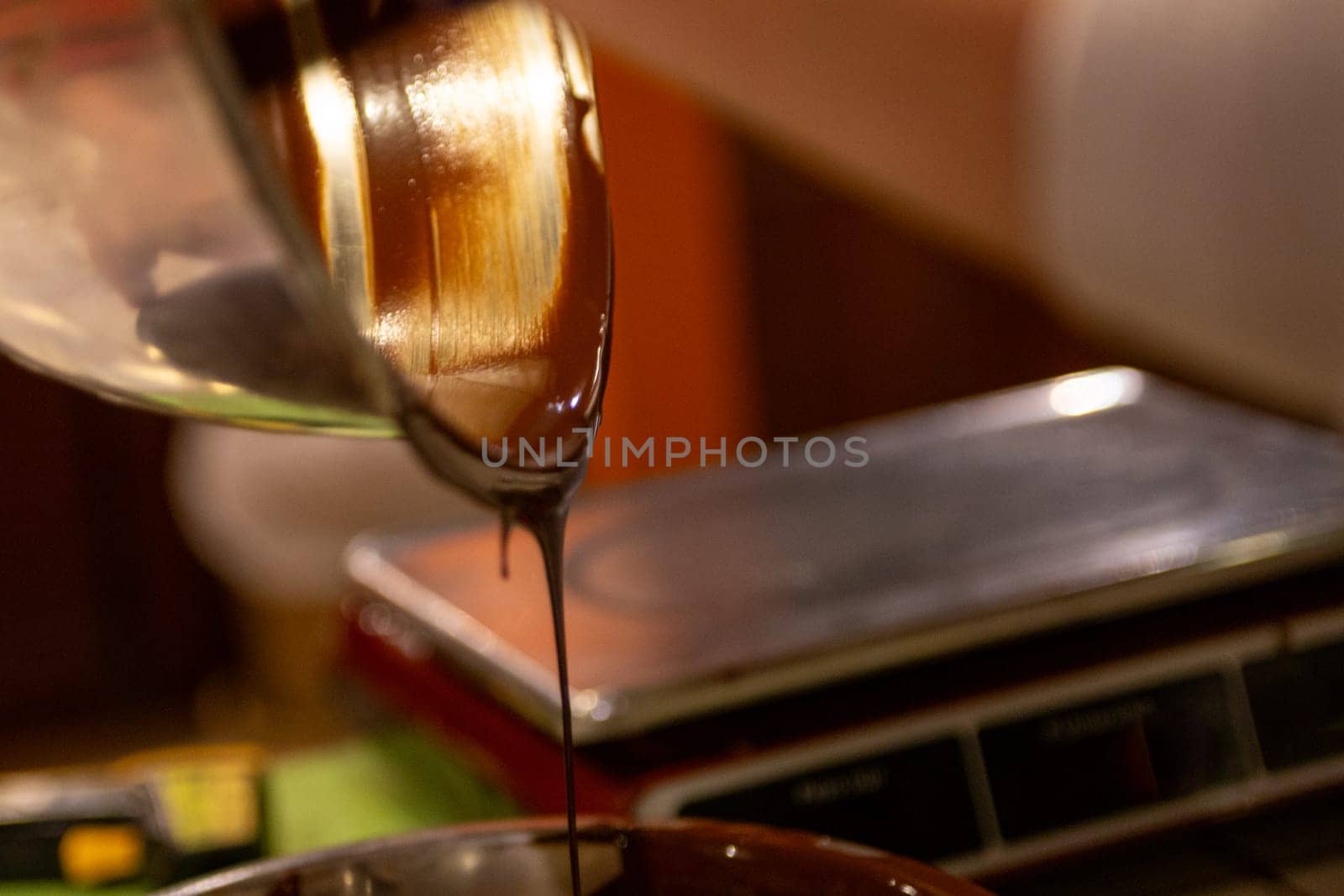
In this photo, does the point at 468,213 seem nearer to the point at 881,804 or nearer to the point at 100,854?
the point at 881,804

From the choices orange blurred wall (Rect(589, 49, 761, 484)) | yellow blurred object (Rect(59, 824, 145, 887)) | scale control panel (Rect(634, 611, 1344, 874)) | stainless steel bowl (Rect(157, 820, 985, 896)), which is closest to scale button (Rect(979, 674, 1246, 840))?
scale control panel (Rect(634, 611, 1344, 874))

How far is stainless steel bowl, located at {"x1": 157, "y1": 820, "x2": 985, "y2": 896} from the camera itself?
36 centimetres

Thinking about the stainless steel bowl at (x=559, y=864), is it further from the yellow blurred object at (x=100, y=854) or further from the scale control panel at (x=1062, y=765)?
the yellow blurred object at (x=100, y=854)

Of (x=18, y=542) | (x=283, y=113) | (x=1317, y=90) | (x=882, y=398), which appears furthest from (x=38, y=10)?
(x=18, y=542)

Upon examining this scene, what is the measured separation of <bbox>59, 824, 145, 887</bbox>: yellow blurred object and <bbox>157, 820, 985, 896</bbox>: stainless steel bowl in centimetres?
27

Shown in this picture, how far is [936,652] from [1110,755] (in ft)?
0.23

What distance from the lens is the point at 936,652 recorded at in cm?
56

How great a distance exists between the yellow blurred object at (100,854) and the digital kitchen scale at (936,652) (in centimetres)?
13

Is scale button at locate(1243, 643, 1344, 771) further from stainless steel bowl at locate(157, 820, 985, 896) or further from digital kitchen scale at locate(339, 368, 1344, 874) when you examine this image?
stainless steel bowl at locate(157, 820, 985, 896)

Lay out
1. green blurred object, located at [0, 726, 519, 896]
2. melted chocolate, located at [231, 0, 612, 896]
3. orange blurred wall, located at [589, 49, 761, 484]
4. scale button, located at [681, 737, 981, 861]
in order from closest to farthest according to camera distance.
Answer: melted chocolate, located at [231, 0, 612, 896] < scale button, located at [681, 737, 981, 861] < green blurred object, located at [0, 726, 519, 896] < orange blurred wall, located at [589, 49, 761, 484]

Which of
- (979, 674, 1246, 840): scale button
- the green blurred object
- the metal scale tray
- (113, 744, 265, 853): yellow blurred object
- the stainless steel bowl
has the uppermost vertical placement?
the metal scale tray

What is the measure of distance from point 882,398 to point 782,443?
129 centimetres

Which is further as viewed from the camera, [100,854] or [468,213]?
[100,854]

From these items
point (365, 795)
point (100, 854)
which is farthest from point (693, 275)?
point (100, 854)
